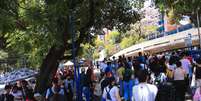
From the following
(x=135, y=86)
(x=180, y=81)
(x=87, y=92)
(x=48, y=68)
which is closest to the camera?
(x=135, y=86)

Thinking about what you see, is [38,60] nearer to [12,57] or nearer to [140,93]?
[140,93]

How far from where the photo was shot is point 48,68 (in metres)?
24.6

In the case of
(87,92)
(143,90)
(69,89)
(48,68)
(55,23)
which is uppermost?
(55,23)

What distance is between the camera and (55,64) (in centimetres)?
2472

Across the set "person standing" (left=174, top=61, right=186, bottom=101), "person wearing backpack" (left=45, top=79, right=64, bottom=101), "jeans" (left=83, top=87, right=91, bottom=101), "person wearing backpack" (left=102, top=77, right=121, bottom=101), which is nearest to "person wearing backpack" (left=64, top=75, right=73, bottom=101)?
"jeans" (left=83, top=87, right=91, bottom=101)

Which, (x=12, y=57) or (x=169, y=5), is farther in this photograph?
(x=12, y=57)

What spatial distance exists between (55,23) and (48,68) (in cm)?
381

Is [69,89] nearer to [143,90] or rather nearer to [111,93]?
[111,93]

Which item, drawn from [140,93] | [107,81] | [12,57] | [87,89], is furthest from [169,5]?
[12,57]

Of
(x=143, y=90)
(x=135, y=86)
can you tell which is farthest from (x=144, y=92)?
(x=135, y=86)

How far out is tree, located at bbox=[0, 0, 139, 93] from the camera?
2089 cm

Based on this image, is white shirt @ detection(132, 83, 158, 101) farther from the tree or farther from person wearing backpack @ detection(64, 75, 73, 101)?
the tree

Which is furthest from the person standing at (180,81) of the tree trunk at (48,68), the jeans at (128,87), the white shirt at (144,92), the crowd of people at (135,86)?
the tree trunk at (48,68)

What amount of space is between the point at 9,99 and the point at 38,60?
9.14m
